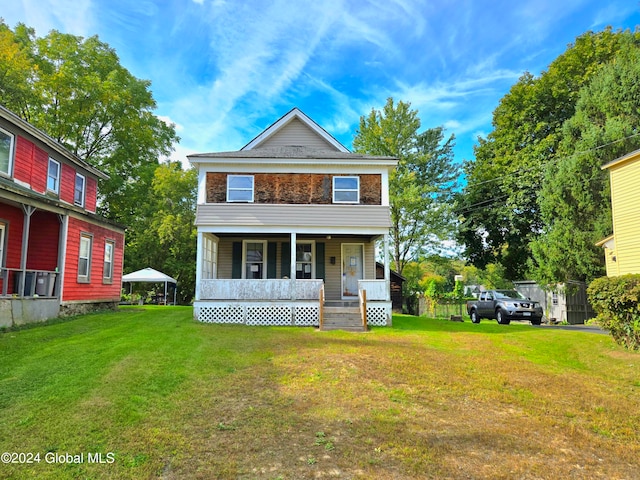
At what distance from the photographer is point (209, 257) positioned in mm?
15578

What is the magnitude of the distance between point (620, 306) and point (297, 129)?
45.4 feet

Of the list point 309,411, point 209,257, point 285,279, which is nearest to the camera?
point 309,411

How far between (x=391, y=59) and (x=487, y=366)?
54.8 ft

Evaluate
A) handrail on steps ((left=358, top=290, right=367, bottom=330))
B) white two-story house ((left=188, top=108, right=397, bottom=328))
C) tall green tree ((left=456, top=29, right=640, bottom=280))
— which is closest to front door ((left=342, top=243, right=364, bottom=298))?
white two-story house ((left=188, top=108, right=397, bottom=328))

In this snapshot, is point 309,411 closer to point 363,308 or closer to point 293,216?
point 363,308

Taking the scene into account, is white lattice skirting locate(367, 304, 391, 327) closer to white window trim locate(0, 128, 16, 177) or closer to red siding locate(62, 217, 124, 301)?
red siding locate(62, 217, 124, 301)

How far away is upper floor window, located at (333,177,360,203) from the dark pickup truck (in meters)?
9.27

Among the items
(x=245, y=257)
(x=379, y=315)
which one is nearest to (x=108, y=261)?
(x=245, y=257)

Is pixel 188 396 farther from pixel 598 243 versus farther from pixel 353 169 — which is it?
pixel 598 243

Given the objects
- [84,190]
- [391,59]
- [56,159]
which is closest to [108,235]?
[84,190]

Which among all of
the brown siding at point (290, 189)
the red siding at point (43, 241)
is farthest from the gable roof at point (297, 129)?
the red siding at point (43, 241)

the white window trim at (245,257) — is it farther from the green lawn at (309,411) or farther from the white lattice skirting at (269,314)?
the green lawn at (309,411)

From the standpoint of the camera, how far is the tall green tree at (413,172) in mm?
28812

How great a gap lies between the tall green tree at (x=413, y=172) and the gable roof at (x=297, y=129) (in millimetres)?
11432
